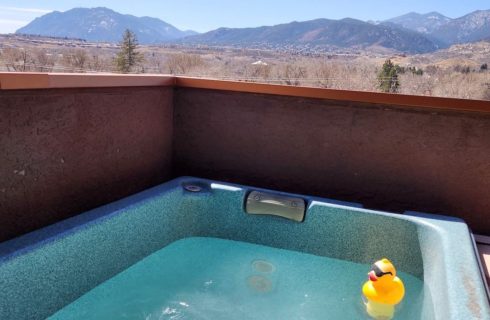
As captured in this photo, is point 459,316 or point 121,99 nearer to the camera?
point 459,316

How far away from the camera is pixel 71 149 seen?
6.34 ft

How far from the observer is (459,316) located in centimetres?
135

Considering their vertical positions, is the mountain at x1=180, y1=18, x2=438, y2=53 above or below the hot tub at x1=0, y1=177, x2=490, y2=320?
above

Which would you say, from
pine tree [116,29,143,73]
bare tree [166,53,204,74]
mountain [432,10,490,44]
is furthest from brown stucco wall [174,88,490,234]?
mountain [432,10,490,44]

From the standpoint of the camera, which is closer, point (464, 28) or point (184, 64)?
point (184, 64)

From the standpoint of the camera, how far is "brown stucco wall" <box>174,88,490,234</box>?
2.38 metres

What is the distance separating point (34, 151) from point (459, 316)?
1.72 metres

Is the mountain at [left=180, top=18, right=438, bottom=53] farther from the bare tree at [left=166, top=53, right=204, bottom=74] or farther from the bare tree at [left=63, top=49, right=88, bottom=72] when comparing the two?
the bare tree at [left=63, top=49, right=88, bottom=72]

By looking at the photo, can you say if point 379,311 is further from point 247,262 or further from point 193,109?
point 193,109

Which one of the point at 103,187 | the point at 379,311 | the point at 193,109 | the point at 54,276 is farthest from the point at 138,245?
the point at 379,311

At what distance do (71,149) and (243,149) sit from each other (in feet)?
3.70

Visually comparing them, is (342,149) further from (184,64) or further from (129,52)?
(129,52)

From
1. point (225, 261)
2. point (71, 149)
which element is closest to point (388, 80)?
point (225, 261)

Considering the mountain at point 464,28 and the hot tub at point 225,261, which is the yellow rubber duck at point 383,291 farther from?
the mountain at point 464,28
